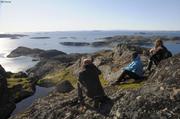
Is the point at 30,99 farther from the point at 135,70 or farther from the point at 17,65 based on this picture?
the point at 17,65

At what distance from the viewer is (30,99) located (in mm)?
56375

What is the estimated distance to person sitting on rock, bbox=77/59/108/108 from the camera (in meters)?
17.7

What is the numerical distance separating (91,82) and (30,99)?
→ 134 feet

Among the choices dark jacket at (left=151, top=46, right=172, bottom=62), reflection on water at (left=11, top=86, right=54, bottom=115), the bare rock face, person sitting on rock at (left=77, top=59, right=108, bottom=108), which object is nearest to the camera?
person sitting on rock at (left=77, top=59, right=108, bottom=108)

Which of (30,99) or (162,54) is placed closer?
(162,54)

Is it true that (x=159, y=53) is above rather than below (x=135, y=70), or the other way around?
above

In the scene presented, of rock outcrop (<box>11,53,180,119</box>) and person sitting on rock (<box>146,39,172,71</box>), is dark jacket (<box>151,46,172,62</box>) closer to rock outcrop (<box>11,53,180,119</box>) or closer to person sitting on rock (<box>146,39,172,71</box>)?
person sitting on rock (<box>146,39,172,71</box>)

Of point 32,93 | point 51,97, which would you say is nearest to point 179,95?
point 51,97

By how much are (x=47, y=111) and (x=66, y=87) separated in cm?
897

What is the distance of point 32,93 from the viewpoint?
59.4 meters

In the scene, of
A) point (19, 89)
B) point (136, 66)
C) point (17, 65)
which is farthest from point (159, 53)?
point (17, 65)

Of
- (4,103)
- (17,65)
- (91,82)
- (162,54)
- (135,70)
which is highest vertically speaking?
(162,54)

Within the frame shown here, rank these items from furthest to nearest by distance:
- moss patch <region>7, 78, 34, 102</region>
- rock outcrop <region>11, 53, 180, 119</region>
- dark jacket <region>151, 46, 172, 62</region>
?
moss patch <region>7, 78, 34, 102</region> < dark jacket <region>151, 46, 172, 62</region> < rock outcrop <region>11, 53, 180, 119</region>

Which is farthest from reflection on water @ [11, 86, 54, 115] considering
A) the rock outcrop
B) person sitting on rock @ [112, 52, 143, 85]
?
person sitting on rock @ [112, 52, 143, 85]
